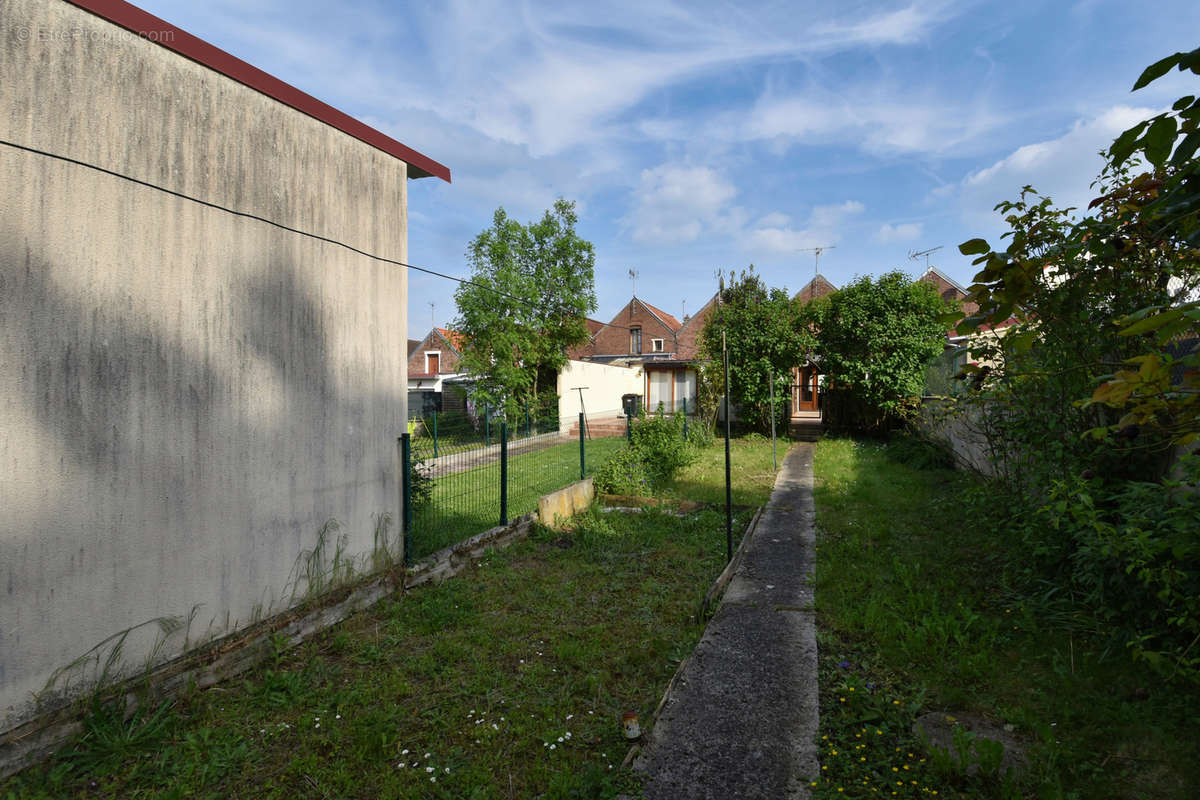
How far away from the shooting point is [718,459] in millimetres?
12969

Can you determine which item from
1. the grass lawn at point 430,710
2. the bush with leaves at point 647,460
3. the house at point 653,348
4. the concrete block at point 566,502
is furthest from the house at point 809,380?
the grass lawn at point 430,710

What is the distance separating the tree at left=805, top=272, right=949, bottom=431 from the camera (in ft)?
46.6

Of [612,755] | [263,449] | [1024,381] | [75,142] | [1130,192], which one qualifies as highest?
[75,142]

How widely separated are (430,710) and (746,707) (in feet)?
5.96

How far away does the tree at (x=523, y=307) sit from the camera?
23.0 meters

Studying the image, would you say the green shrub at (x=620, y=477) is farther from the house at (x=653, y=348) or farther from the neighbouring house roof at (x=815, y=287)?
the neighbouring house roof at (x=815, y=287)

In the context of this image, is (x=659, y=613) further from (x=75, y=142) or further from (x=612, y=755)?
(x=75, y=142)

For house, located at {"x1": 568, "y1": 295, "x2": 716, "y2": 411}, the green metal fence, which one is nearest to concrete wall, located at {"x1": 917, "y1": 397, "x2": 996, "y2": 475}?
the green metal fence

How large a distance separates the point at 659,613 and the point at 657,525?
2.64m

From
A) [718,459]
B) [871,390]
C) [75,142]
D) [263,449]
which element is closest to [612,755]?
[263,449]

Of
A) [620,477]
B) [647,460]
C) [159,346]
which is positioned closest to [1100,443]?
[620,477]

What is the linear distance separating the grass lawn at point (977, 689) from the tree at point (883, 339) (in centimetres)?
939

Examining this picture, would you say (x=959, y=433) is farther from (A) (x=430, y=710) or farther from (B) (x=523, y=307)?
(B) (x=523, y=307)

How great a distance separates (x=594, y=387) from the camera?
21.8 m
